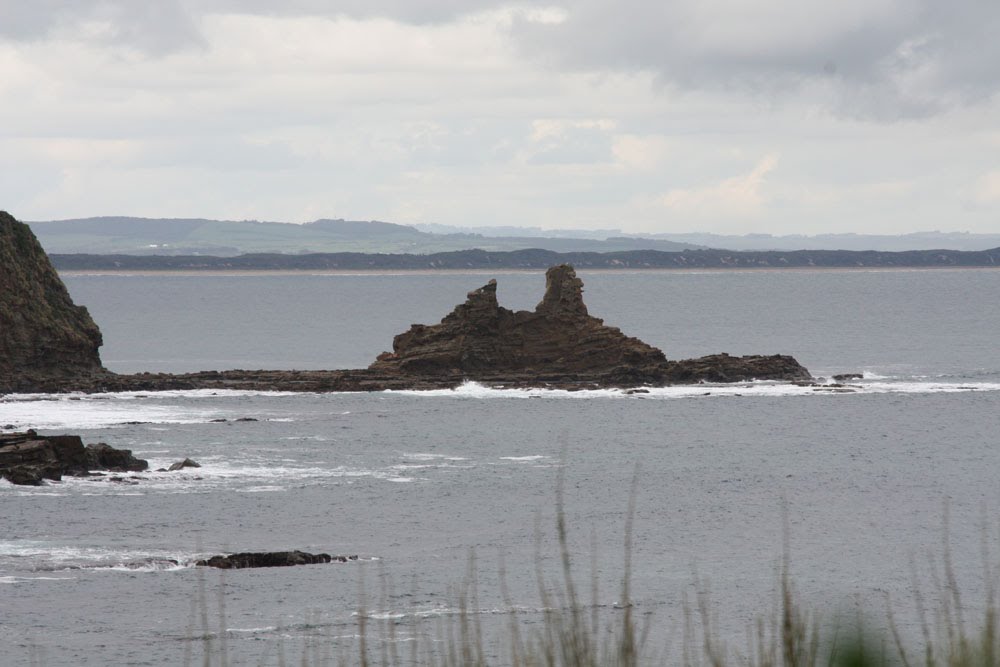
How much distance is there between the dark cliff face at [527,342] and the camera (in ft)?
243

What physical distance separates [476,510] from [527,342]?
3688 centimetres

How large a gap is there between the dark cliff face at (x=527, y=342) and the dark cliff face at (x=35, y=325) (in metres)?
15.8

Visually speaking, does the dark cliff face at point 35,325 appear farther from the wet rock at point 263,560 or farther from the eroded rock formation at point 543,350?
the wet rock at point 263,560

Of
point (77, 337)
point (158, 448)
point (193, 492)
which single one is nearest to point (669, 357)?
point (77, 337)

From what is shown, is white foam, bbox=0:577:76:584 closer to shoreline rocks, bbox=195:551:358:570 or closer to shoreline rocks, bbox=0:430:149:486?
shoreline rocks, bbox=195:551:358:570

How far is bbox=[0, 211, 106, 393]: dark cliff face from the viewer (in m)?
65.5

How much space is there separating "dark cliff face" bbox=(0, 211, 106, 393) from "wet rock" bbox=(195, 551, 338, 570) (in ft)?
120

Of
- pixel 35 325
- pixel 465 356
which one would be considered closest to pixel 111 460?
pixel 35 325

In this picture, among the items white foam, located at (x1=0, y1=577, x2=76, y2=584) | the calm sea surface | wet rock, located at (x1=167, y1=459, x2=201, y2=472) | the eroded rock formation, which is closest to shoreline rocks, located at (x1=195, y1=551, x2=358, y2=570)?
the calm sea surface

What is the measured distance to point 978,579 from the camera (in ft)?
102

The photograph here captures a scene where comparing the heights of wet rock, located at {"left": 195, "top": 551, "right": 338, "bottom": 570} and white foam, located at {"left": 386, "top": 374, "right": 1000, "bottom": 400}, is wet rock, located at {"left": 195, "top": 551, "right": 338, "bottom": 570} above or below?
above

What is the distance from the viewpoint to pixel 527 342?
75812 millimetres

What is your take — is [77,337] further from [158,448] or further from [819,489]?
[819,489]

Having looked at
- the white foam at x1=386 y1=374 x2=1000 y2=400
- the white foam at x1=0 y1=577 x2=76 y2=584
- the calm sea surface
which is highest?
the white foam at x1=0 y1=577 x2=76 y2=584
